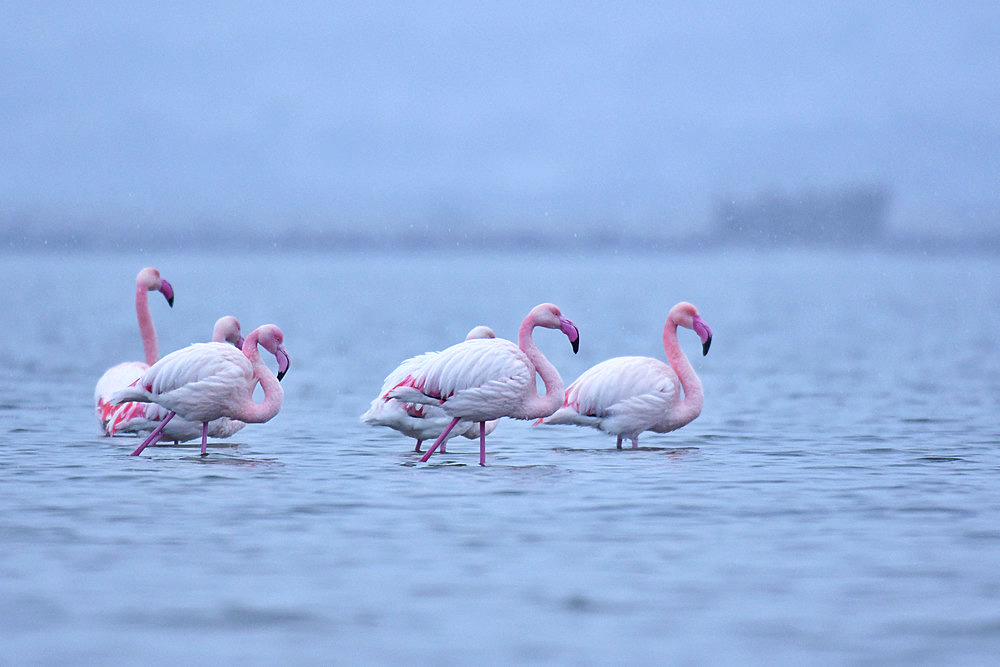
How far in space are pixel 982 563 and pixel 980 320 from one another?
3428cm

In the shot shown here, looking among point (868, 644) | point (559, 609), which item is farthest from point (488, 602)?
point (868, 644)

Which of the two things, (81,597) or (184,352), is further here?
(184,352)

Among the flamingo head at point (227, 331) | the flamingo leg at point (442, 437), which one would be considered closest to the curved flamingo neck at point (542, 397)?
the flamingo leg at point (442, 437)

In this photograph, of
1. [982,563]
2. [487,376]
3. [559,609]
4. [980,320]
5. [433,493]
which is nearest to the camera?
[559,609]

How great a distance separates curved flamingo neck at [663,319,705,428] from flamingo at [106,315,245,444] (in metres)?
3.20

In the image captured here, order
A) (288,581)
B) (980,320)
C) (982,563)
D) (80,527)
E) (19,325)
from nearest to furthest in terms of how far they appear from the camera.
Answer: (288,581)
(982,563)
(80,527)
(19,325)
(980,320)

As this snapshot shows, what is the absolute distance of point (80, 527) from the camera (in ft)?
24.4

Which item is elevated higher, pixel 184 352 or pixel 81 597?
pixel 184 352

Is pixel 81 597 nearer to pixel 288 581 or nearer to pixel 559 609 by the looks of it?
pixel 288 581

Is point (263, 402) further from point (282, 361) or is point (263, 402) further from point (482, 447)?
point (482, 447)

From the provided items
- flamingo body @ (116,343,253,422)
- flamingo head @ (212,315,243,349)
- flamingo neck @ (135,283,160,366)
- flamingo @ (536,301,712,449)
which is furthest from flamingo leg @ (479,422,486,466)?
flamingo neck @ (135,283,160,366)

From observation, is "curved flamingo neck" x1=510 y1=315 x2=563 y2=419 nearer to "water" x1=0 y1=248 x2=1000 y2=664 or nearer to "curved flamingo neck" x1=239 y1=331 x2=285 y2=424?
"water" x1=0 y1=248 x2=1000 y2=664

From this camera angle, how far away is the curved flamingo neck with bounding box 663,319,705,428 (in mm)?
10859

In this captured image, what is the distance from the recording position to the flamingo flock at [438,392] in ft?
32.2
